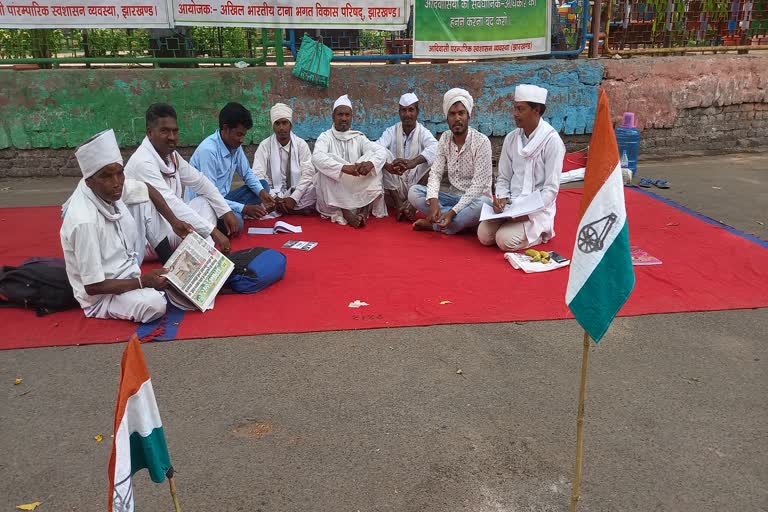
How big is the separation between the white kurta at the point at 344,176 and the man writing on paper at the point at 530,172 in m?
1.30

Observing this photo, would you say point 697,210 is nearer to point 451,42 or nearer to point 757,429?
point 451,42

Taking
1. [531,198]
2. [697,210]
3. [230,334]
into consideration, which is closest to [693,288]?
[531,198]

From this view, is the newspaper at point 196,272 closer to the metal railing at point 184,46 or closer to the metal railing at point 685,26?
the metal railing at point 184,46

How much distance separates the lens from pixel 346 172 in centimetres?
593

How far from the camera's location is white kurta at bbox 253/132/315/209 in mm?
6387

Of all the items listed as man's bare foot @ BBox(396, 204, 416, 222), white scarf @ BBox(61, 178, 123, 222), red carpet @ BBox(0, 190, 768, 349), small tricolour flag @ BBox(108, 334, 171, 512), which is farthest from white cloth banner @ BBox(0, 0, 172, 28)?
small tricolour flag @ BBox(108, 334, 171, 512)

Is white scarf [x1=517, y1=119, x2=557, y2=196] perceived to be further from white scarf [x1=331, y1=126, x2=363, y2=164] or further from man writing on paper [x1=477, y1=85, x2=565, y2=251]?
white scarf [x1=331, y1=126, x2=363, y2=164]

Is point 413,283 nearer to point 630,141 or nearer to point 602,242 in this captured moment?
point 602,242

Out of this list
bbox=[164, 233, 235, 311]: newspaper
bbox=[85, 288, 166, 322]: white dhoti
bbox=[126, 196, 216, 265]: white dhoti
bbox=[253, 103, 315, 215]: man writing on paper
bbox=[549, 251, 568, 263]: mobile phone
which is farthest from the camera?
bbox=[253, 103, 315, 215]: man writing on paper

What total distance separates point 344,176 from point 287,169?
0.82 m

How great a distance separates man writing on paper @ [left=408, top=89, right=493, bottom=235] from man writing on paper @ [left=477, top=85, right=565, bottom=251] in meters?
0.28

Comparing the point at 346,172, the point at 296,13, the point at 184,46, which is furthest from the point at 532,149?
the point at 184,46

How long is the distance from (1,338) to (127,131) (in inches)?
176

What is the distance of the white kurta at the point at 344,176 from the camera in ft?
19.8
